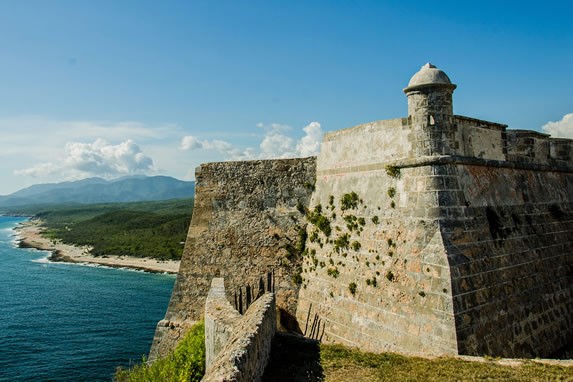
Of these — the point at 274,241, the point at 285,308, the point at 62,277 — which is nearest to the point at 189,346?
the point at 285,308

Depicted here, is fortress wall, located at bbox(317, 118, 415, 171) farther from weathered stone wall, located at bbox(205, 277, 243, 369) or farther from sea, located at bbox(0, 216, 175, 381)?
sea, located at bbox(0, 216, 175, 381)

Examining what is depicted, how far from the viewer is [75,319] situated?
4394 centimetres

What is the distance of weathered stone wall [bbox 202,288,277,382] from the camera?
7.62 m

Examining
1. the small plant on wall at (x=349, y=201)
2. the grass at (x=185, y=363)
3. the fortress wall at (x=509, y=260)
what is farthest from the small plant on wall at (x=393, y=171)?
the grass at (x=185, y=363)

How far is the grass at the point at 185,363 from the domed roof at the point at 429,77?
36.5 feet

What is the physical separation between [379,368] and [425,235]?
3328 millimetres

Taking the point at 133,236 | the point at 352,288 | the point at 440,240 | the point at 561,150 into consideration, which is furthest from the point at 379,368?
the point at 133,236

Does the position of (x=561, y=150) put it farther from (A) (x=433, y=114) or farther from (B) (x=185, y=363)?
(B) (x=185, y=363)

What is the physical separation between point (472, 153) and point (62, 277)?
65.5 m

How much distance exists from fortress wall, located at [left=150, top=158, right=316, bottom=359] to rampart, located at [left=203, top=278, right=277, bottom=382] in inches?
Result: 81.2

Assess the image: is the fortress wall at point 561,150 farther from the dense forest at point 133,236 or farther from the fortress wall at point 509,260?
the dense forest at point 133,236

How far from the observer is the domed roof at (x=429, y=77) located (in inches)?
442

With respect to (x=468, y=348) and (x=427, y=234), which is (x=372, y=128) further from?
(x=468, y=348)

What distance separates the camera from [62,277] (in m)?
64.2
